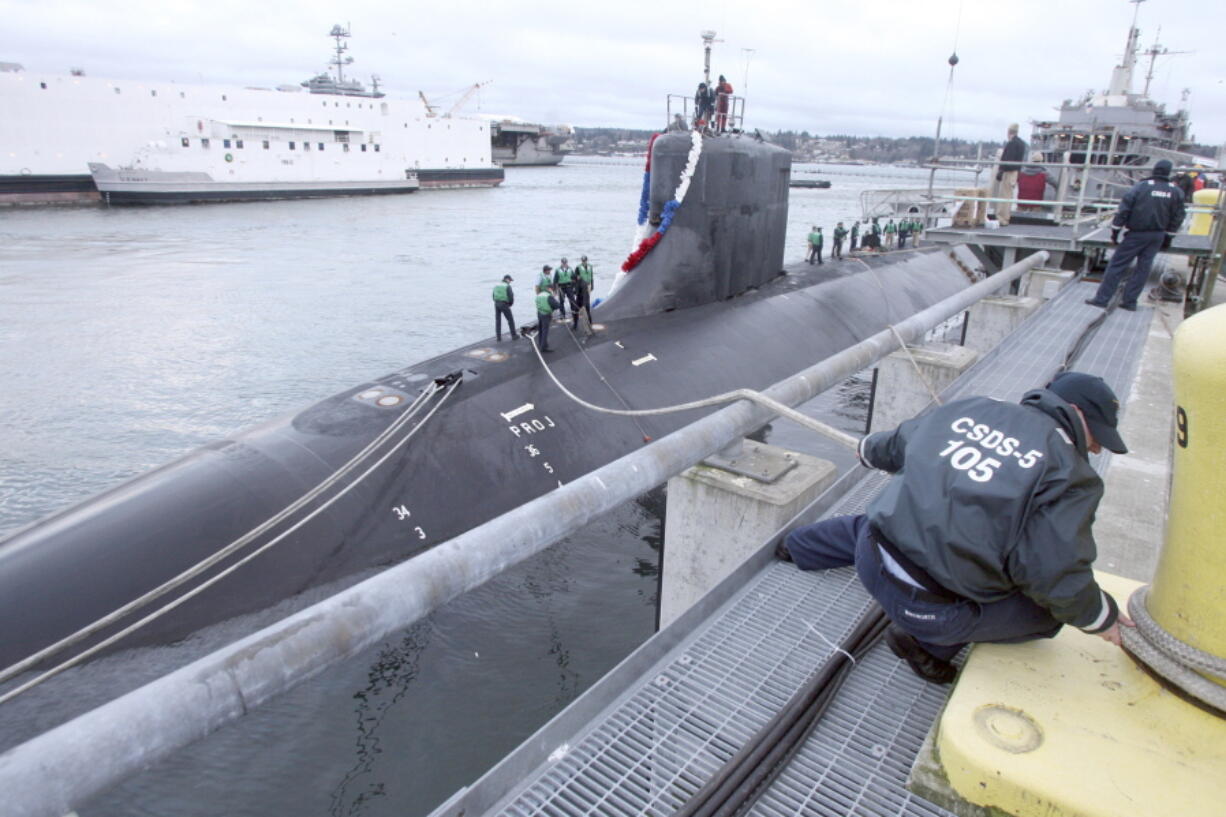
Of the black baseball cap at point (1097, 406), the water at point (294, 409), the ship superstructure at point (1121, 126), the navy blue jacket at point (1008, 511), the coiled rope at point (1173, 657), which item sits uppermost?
the ship superstructure at point (1121, 126)

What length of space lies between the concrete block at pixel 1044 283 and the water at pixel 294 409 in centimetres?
378

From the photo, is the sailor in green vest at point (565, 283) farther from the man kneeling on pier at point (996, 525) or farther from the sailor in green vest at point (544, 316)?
the man kneeling on pier at point (996, 525)

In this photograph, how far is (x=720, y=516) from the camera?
4691 mm

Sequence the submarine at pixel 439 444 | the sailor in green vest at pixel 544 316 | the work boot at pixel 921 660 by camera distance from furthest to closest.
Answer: the sailor in green vest at pixel 544 316 < the submarine at pixel 439 444 < the work boot at pixel 921 660

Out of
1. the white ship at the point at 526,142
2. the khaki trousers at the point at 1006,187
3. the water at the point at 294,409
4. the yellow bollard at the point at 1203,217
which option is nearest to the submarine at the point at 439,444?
the water at the point at 294,409

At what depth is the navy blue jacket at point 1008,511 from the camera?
2639 millimetres

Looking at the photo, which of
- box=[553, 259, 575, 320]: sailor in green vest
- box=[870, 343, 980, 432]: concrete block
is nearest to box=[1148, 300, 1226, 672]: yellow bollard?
box=[870, 343, 980, 432]: concrete block

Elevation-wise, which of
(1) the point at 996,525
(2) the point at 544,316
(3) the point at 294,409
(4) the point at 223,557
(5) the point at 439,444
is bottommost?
(3) the point at 294,409

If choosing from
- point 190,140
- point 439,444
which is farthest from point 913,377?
point 190,140

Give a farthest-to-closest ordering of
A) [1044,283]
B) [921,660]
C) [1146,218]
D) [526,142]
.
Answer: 1. [526,142]
2. [1044,283]
3. [1146,218]
4. [921,660]

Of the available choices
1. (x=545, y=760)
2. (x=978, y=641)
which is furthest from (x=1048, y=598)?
(x=545, y=760)

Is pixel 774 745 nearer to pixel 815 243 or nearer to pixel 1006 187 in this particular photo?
pixel 815 243

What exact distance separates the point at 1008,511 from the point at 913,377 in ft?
18.0

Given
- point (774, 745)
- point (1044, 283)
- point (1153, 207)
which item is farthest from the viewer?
point (1044, 283)
